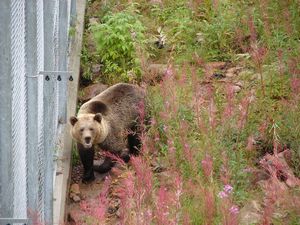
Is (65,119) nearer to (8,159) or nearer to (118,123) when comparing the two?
(118,123)

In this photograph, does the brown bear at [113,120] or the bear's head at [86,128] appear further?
the brown bear at [113,120]

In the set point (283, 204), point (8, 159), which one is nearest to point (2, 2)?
point (8, 159)

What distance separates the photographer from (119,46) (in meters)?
8.76

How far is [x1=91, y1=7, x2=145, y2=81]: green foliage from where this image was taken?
28.6ft

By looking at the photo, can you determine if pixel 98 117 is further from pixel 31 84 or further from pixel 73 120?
pixel 31 84

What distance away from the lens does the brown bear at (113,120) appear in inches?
292

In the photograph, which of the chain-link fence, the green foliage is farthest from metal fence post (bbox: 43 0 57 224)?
the green foliage

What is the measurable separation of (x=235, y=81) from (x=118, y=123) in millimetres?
1576

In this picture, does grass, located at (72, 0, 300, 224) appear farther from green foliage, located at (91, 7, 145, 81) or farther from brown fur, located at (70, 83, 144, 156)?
brown fur, located at (70, 83, 144, 156)

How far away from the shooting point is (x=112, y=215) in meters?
6.24

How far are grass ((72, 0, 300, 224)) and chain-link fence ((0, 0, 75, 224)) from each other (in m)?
0.60

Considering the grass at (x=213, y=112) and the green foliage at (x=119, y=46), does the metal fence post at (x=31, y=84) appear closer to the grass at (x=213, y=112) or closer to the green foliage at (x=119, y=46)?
the grass at (x=213, y=112)

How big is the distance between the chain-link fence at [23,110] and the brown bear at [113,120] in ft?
6.31

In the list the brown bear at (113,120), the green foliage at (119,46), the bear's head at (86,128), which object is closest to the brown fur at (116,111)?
the brown bear at (113,120)
